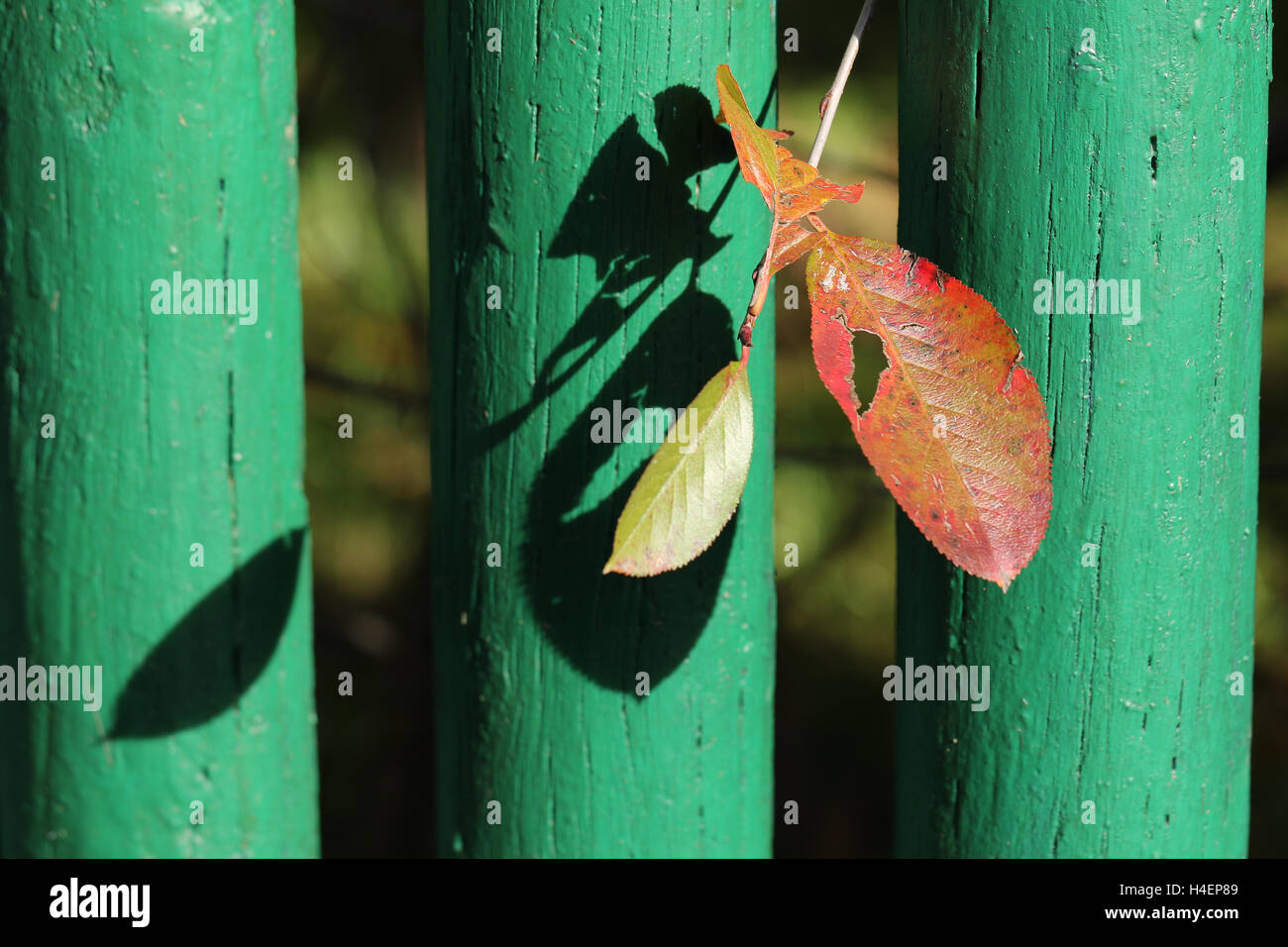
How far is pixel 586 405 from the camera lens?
1163 millimetres

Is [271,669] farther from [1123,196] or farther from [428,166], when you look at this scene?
[1123,196]

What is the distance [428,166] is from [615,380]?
1.02 ft

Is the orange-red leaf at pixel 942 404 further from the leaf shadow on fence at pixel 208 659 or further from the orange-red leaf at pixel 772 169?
the leaf shadow on fence at pixel 208 659

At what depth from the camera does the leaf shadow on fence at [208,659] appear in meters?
1.26

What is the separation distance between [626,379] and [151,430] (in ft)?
1.65

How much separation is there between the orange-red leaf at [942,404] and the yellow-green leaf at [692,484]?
9cm

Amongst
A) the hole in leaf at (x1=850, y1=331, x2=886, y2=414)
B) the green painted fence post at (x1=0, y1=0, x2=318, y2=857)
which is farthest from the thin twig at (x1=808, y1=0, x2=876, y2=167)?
the hole in leaf at (x1=850, y1=331, x2=886, y2=414)

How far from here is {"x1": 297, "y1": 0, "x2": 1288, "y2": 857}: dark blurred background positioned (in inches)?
67.9

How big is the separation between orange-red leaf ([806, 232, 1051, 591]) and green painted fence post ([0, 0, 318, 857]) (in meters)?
0.62

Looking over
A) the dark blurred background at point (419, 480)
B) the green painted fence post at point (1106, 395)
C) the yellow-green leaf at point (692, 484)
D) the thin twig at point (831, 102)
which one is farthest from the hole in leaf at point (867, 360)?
the yellow-green leaf at point (692, 484)

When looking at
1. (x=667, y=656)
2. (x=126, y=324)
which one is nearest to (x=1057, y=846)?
(x=667, y=656)

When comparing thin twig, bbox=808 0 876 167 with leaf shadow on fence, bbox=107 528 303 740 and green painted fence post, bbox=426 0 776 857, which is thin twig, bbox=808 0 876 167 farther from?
leaf shadow on fence, bbox=107 528 303 740

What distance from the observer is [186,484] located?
4.06ft
